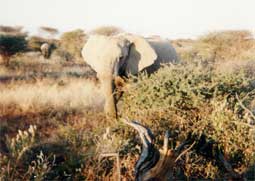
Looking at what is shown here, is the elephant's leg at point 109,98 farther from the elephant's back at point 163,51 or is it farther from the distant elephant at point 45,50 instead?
the distant elephant at point 45,50

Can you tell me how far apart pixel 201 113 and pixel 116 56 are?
353 cm

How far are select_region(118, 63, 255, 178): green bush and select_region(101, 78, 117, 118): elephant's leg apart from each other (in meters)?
1.42

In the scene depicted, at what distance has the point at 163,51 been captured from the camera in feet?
35.2

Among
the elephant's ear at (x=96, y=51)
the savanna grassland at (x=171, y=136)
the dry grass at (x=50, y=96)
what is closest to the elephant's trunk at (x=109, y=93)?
the elephant's ear at (x=96, y=51)

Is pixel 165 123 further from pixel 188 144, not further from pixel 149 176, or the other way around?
pixel 149 176

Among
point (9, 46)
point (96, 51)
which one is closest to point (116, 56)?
point (96, 51)

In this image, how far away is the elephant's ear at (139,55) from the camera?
977 centimetres

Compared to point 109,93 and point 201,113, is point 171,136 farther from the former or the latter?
point 109,93

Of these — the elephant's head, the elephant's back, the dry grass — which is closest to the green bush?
the elephant's head

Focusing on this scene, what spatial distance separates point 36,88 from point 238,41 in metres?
10.3

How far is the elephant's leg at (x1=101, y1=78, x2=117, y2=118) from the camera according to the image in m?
8.09

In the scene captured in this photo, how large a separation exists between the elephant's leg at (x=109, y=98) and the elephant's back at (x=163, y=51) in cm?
156

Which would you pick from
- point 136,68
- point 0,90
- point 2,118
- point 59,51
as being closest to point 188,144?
point 2,118

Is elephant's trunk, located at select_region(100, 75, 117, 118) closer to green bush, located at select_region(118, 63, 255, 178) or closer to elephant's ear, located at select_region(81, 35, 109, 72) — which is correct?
elephant's ear, located at select_region(81, 35, 109, 72)
